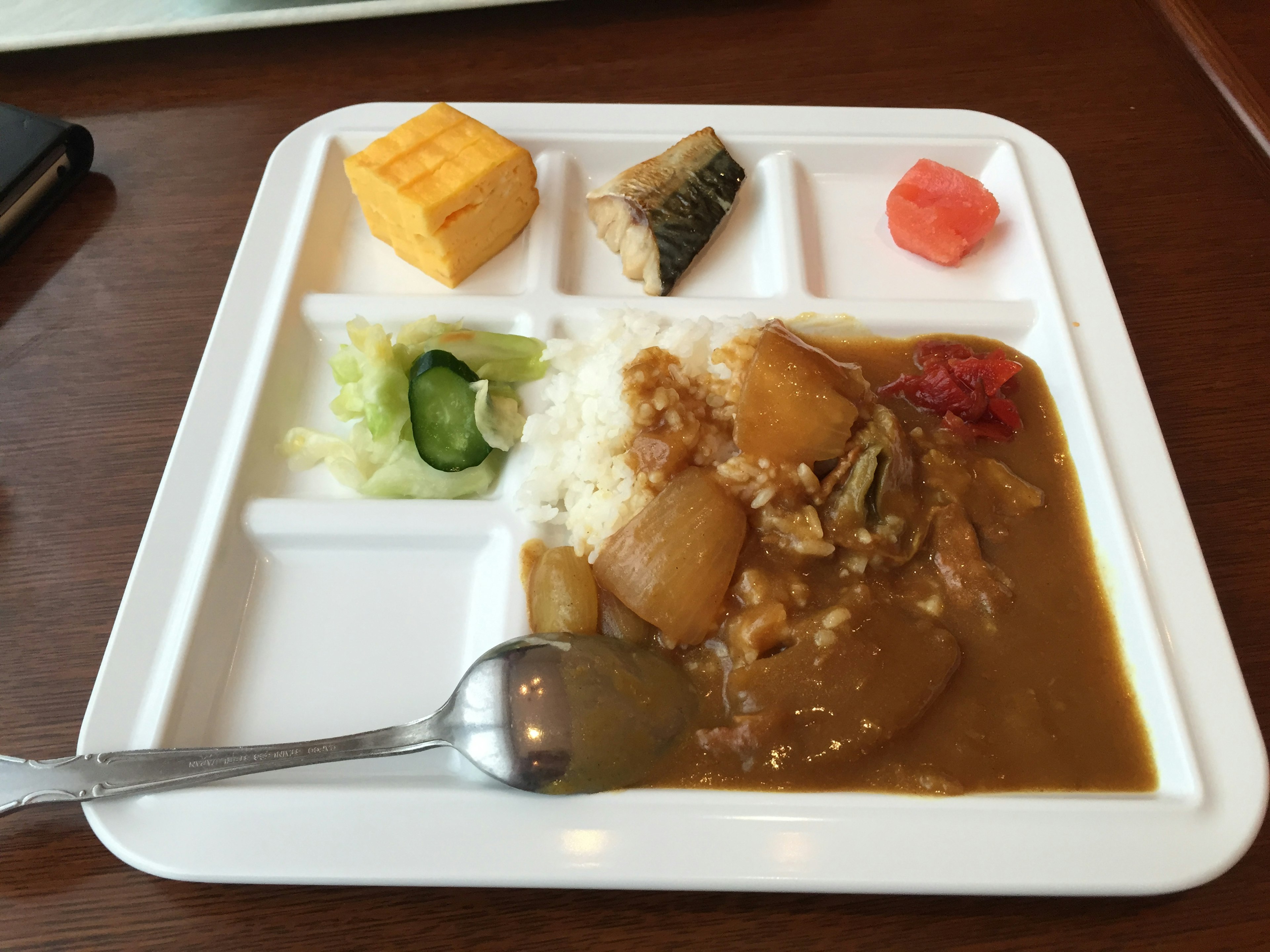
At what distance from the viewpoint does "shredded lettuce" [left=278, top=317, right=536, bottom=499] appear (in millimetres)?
2025

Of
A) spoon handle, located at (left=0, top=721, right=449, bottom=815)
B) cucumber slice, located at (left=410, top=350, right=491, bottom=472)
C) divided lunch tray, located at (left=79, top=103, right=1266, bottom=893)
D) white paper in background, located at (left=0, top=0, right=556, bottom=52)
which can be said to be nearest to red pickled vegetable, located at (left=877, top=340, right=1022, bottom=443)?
divided lunch tray, located at (left=79, top=103, right=1266, bottom=893)

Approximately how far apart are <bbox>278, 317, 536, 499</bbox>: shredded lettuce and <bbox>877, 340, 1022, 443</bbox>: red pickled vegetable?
1.06 meters

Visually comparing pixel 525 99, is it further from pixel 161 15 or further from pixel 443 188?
pixel 161 15

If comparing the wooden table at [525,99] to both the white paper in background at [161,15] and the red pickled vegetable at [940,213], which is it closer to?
the white paper in background at [161,15]

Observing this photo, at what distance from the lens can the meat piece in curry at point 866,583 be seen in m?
1.55

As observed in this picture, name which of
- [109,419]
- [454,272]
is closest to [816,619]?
[454,272]

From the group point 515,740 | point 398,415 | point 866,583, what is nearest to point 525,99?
point 398,415

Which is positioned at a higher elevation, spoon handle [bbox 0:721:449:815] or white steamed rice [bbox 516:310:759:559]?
white steamed rice [bbox 516:310:759:559]

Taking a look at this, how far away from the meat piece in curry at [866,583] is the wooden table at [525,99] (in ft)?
0.91

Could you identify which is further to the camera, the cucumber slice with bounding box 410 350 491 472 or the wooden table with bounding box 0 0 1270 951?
the cucumber slice with bounding box 410 350 491 472

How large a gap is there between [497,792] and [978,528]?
1284 mm

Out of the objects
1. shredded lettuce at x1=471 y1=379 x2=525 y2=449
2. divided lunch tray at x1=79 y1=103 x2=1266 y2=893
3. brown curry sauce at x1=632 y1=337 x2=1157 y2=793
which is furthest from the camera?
shredded lettuce at x1=471 y1=379 x2=525 y2=449

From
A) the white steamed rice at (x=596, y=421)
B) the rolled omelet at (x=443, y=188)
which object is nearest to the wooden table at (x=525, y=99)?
the rolled omelet at (x=443, y=188)

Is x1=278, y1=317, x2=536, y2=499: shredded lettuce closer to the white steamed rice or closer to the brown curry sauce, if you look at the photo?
the white steamed rice
